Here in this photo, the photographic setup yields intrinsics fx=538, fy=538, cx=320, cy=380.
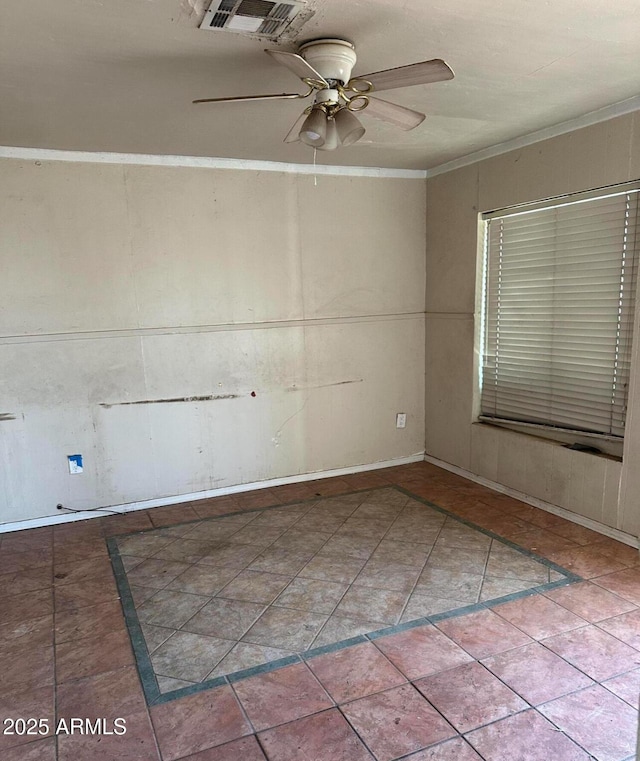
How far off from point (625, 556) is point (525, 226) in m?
2.30

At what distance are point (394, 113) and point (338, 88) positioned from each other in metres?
0.30

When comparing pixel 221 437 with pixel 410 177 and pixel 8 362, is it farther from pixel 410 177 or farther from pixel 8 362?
pixel 410 177

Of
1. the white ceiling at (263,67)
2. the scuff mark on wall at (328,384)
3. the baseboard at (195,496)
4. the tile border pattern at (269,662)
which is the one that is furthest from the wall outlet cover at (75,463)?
the white ceiling at (263,67)

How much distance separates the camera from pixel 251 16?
1955mm

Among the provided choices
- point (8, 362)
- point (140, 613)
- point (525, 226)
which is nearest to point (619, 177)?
point (525, 226)

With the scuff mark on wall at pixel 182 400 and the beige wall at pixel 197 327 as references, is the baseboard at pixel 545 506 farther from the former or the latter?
the scuff mark on wall at pixel 182 400

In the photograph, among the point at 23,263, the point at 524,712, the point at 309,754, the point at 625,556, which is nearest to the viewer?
the point at 309,754

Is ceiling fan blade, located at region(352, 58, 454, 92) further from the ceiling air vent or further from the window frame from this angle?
the window frame

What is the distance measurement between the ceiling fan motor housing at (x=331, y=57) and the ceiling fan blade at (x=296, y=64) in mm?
115

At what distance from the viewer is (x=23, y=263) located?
3.68 meters

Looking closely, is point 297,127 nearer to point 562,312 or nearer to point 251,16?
point 251,16

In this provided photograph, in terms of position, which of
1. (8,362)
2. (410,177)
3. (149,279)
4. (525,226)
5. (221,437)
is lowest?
(221,437)

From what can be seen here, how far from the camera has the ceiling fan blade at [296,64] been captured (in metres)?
1.92

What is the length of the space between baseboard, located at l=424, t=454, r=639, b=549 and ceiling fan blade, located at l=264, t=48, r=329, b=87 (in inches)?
122
